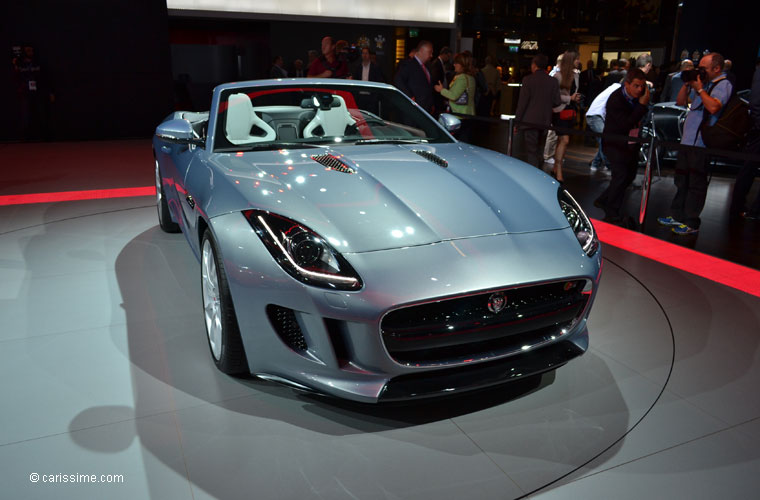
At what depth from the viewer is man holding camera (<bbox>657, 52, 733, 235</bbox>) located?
4969mm

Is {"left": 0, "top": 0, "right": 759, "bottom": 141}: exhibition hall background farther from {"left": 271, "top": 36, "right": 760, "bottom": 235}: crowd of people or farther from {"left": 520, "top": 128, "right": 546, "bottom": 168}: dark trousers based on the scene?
{"left": 520, "top": 128, "right": 546, "bottom": 168}: dark trousers

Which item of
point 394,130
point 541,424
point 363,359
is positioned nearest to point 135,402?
point 363,359

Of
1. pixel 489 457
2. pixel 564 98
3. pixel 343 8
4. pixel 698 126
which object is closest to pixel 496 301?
pixel 489 457

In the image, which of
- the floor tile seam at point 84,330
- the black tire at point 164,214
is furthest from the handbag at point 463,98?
the floor tile seam at point 84,330

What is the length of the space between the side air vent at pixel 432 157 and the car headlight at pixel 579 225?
0.56 metres

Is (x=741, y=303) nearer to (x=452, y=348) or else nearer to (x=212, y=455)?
(x=452, y=348)

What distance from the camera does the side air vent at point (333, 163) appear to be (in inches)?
104

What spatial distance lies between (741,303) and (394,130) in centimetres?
229

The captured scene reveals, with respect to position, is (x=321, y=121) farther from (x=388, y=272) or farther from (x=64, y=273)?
(x=64, y=273)

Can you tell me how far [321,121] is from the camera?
3512mm

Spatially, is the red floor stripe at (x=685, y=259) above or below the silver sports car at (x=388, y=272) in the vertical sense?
below

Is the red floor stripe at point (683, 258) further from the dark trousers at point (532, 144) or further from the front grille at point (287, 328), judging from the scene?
the front grille at point (287, 328)

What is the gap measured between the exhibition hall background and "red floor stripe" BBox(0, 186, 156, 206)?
210 inches

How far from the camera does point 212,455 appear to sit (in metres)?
2.05
